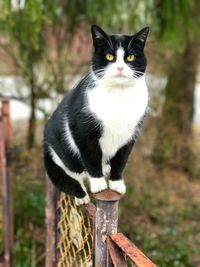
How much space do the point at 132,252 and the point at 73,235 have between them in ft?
2.27

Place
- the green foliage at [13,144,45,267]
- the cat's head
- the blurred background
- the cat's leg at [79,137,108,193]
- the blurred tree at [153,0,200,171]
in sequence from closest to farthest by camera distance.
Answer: the cat's head < the cat's leg at [79,137,108,193] < the green foliage at [13,144,45,267] < the blurred background < the blurred tree at [153,0,200,171]

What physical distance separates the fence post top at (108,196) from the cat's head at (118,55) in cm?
39

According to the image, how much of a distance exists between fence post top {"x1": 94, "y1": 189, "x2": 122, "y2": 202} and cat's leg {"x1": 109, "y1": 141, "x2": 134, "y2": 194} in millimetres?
135

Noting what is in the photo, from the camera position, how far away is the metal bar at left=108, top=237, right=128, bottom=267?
4.79 ft

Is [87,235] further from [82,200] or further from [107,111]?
[107,111]

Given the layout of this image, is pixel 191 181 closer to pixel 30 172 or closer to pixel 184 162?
pixel 184 162

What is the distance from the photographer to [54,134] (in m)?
1.97

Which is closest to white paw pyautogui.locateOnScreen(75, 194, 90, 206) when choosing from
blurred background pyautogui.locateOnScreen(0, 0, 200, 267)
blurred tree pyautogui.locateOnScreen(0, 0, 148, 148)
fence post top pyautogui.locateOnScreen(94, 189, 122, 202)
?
fence post top pyautogui.locateOnScreen(94, 189, 122, 202)

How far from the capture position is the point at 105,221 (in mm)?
1532

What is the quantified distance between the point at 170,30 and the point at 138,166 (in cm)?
171

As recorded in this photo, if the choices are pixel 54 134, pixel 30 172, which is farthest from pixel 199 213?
pixel 54 134

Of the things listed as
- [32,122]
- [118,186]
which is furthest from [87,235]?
[32,122]

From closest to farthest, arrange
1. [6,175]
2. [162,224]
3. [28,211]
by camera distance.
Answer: [6,175], [28,211], [162,224]

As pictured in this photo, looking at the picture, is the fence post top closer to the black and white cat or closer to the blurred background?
the black and white cat
